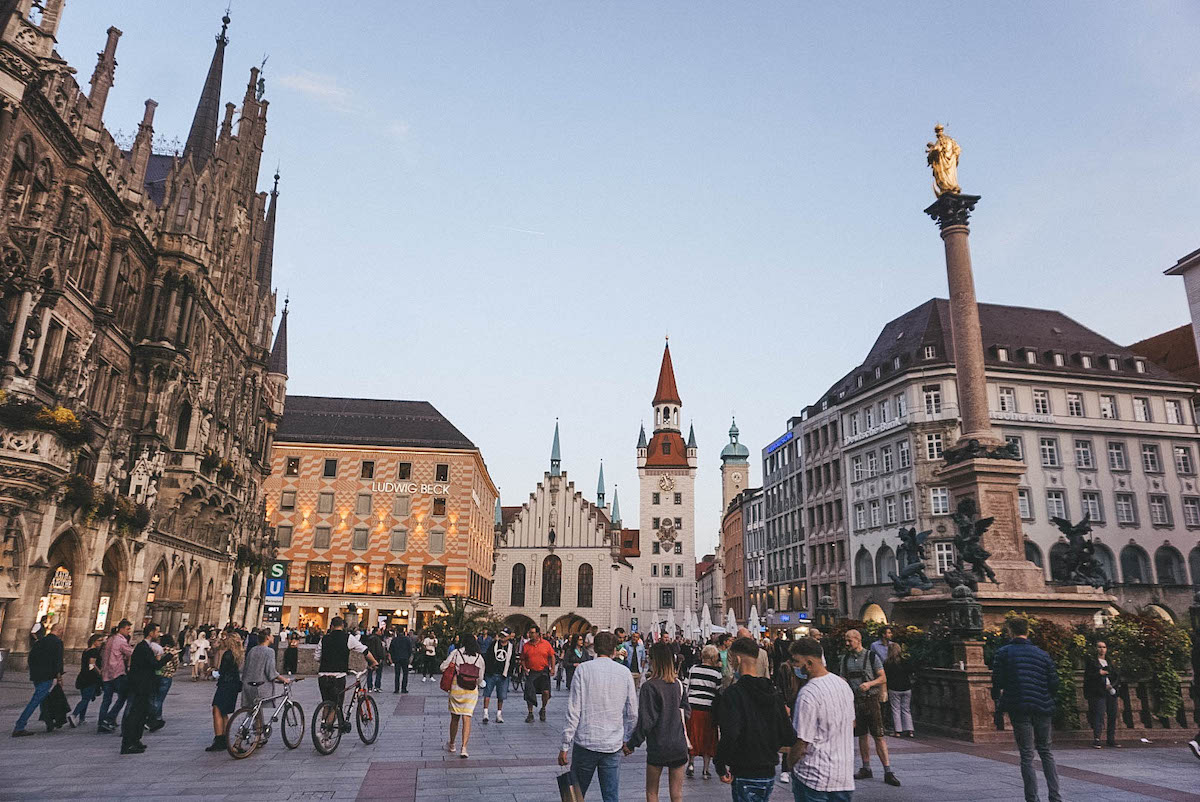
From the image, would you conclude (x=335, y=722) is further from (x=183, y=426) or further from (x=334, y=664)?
(x=183, y=426)

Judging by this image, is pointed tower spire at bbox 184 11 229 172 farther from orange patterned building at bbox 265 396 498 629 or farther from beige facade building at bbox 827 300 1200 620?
beige facade building at bbox 827 300 1200 620

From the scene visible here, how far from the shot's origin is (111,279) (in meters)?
25.4

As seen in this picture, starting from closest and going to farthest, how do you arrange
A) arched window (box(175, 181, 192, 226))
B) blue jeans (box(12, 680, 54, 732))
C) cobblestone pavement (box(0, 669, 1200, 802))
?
cobblestone pavement (box(0, 669, 1200, 802)) < blue jeans (box(12, 680, 54, 732)) < arched window (box(175, 181, 192, 226))

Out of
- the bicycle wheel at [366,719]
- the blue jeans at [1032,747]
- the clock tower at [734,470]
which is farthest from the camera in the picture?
the clock tower at [734,470]

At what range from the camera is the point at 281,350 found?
59844mm

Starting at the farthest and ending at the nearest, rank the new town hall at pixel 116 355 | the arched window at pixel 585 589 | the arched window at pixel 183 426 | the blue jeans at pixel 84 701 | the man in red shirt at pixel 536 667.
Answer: the arched window at pixel 585 589
the arched window at pixel 183 426
the new town hall at pixel 116 355
the man in red shirt at pixel 536 667
the blue jeans at pixel 84 701

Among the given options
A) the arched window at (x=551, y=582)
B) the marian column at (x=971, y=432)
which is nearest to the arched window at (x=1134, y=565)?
the marian column at (x=971, y=432)

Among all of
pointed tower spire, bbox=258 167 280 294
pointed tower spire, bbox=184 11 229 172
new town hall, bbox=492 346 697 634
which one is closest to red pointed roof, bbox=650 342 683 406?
new town hall, bbox=492 346 697 634

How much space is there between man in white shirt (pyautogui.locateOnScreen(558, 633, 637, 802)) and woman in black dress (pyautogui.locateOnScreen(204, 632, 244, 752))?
284 inches

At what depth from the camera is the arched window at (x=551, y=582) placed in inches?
2965

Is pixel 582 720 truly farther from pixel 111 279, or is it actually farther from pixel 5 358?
pixel 111 279

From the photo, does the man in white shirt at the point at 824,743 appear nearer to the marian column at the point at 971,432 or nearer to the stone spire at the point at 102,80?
the marian column at the point at 971,432

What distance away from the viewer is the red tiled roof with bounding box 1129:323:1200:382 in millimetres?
57188

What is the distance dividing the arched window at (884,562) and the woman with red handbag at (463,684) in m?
42.6
